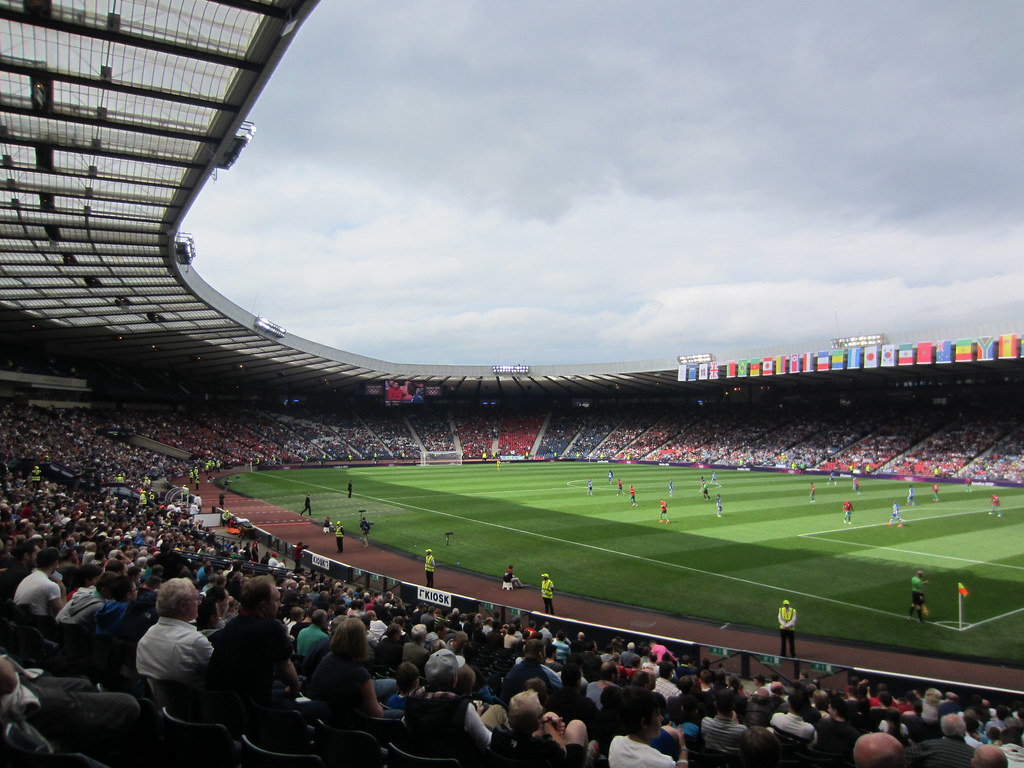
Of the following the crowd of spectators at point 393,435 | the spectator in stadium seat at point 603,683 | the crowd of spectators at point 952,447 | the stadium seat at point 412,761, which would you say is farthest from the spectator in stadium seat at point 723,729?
the crowd of spectators at point 393,435

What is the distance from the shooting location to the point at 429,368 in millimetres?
81625

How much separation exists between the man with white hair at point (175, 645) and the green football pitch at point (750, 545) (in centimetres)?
1755

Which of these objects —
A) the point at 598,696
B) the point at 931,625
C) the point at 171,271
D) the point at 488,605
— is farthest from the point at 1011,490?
the point at 171,271

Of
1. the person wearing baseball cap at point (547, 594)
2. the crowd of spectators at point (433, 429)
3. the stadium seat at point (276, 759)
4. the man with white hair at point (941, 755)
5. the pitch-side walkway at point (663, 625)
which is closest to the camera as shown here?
the stadium seat at point (276, 759)

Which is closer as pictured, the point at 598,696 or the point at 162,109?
the point at 598,696

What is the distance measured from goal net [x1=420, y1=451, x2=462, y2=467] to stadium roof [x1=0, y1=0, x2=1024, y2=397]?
42858 mm

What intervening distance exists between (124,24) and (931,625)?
25.3m

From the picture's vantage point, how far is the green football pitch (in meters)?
20.0

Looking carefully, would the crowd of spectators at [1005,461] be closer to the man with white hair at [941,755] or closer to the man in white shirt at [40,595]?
the man with white hair at [941,755]

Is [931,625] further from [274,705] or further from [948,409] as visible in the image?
[948,409]

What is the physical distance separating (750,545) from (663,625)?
1178 cm

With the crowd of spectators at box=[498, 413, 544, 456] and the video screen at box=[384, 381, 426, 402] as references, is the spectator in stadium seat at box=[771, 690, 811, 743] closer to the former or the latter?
the video screen at box=[384, 381, 426, 402]

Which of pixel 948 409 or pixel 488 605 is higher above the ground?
pixel 948 409

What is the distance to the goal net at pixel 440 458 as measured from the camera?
82938mm
